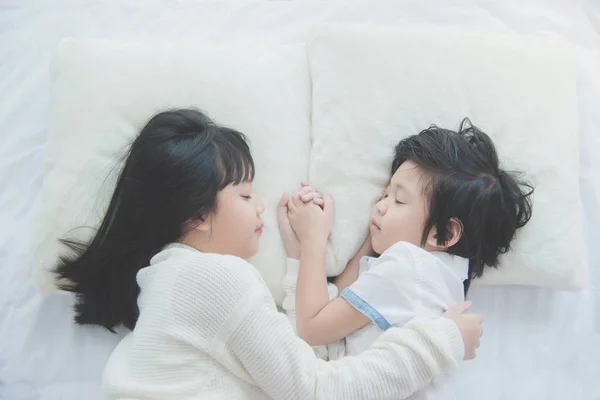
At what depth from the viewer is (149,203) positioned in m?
1.07

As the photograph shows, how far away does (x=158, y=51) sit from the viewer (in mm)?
1260

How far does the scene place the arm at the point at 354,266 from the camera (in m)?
1.23

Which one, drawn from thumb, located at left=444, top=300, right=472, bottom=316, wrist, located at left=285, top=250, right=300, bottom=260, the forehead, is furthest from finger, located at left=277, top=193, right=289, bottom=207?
thumb, located at left=444, top=300, right=472, bottom=316

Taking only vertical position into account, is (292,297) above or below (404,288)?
below

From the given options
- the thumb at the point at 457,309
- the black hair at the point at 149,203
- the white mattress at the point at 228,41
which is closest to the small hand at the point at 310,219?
the black hair at the point at 149,203

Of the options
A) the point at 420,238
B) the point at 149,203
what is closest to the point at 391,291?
the point at 420,238

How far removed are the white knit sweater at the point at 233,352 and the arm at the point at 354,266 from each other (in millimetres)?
217

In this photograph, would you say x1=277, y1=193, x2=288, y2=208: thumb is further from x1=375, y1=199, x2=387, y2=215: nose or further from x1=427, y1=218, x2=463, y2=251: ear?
x1=427, y1=218, x2=463, y2=251: ear

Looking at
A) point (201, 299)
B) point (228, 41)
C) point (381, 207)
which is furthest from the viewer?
point (228, 41)

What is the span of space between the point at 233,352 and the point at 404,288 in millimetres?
336

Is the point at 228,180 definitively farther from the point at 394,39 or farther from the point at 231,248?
the point at 394,39

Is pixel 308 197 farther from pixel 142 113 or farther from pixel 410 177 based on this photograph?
pixel 142 113

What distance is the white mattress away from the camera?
1.22m

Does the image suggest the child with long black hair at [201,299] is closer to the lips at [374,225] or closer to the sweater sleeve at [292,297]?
the sweater sleeve at [292,297]
